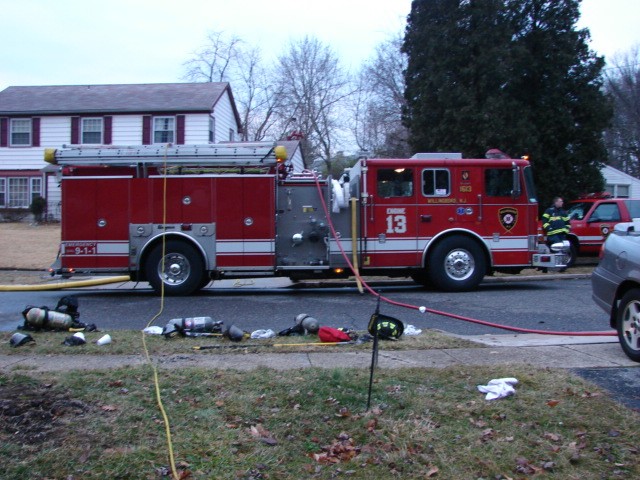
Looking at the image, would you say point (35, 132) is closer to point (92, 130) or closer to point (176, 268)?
point (92, 130)

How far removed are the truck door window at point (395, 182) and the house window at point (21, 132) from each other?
22.0 meters

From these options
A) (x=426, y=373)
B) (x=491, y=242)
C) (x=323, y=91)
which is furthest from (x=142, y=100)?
(x=426, y=373)

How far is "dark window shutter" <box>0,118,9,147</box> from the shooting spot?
28609mm

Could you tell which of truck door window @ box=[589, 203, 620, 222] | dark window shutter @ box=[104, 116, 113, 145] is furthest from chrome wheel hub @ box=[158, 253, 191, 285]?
dark window shutter @ box=[104, 116, 113, 145]

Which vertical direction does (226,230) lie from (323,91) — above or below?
below

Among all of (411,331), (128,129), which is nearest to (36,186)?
(128,129)

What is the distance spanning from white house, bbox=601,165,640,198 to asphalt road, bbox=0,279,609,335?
20763mm

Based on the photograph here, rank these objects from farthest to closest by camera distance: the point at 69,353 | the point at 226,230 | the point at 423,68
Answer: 1. the point at 423,68
2. the point at 226,230
3. the point at 69,353

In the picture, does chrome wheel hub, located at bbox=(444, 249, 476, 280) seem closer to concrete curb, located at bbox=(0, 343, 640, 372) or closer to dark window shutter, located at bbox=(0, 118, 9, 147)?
concrete curb, located at bbox=(0, 343, 640, 372)

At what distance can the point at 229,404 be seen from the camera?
474 cm

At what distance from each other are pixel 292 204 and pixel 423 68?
9.06 metres

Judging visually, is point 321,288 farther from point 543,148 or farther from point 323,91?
point 323,91

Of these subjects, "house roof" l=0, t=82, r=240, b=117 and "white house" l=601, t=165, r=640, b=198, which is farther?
"white house" l=601, t=165, r=640, b=198

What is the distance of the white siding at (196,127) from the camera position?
27250 millimetres
